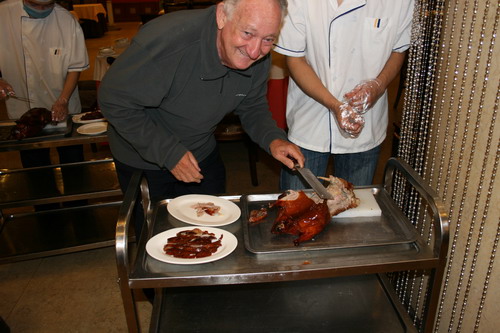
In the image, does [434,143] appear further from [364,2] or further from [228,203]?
[228,203]

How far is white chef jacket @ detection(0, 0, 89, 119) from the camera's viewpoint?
288 centimetres

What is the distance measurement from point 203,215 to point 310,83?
0.74 meters

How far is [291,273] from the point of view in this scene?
126cm

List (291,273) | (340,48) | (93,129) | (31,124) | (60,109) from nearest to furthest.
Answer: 1. (291,273)
2. (340,48)
3. (31,124)
4. (93,129)
5. (60,109)

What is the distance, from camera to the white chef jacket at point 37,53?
288 cm

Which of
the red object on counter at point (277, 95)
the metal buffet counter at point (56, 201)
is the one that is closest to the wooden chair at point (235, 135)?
the red object on counter at point (277, 95)

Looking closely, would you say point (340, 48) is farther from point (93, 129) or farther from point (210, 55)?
point (93, 129)

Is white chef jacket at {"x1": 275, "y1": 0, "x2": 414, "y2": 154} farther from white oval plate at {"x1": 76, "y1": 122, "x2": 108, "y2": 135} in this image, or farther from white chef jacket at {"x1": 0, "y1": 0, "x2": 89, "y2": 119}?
white chef jacket at {"x1": 0, "y1": 0, "x2": 89, "y2": 119}

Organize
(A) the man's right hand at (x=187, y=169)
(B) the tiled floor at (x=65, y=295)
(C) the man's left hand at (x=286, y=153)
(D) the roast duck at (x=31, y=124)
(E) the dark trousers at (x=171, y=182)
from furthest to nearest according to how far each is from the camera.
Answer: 1. (D) the roast duck at (x=31, y=124)
2. (B) the tiled floor at (x=65, y=295)
3. (E) the dark trousers at (x=171, y=182)
4. (C) the man's left hand at (x=286, y=153)
5. (A) the man's right hand at (x=187, y=169)

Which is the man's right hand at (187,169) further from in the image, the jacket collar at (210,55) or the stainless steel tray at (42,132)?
the stainless steel tray at (42,132)

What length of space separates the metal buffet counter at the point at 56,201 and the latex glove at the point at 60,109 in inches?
A: 3.4

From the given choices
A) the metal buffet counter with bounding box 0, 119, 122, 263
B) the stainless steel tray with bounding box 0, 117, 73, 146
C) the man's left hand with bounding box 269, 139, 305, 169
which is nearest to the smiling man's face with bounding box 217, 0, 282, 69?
the man's left hand with bounding box 269, 139, 305, 169

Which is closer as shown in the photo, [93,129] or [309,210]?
[309,210]

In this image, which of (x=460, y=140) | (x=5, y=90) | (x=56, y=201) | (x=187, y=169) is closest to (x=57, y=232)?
(x=56, y=201)
